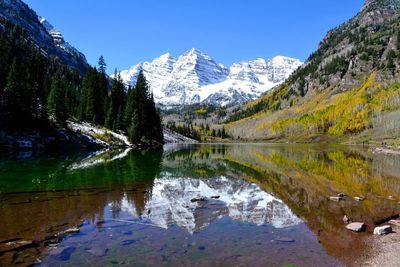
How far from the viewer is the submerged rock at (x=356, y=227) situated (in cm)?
1946

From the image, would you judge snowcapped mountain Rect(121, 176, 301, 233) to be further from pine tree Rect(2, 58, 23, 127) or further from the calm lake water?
pine tree Rect(2, 58, 23, 127)

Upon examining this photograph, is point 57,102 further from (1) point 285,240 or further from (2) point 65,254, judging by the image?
(1) point 285,240

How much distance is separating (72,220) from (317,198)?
772 inches

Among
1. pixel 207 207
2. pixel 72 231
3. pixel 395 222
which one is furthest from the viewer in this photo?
pixel 207 207

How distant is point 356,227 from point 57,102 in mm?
90326

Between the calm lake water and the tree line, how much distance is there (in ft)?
159

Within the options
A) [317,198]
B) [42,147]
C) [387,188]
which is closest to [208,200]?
[317,198]

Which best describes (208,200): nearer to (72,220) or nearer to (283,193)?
(283,193)

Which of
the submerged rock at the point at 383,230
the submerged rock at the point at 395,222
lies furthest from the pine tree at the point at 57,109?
the submerged rock at the point at 383,230

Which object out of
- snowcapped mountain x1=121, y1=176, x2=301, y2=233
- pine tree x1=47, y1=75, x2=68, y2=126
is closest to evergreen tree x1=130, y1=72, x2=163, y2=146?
pine tree x1=47, y1=75, x2=68, y2=126

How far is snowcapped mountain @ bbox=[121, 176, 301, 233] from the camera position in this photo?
22.0 metres

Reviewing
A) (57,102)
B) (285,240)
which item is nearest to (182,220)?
(285,240)

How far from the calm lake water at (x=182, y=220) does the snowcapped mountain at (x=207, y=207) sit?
2.7 inches

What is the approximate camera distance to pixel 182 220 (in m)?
21.8
